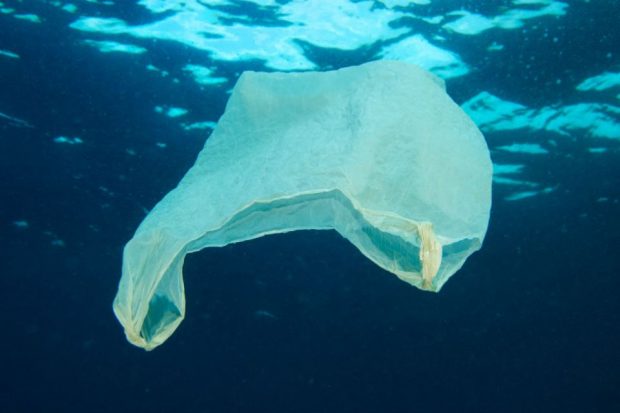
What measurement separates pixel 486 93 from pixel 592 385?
1408 inches

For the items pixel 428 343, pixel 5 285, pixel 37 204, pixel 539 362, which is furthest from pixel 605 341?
pixel 5 285

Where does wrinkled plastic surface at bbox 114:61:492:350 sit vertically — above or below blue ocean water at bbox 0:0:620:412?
above

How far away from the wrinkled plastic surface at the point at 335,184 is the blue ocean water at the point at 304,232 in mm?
3785

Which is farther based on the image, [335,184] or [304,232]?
[304,232]

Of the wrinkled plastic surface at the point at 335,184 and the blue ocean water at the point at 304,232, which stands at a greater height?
the wrinkled plastic surface at the point at 335,184

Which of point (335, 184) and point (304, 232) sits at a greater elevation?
point (335, 184)

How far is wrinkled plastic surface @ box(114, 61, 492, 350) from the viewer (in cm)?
275

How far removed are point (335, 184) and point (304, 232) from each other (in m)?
11.4

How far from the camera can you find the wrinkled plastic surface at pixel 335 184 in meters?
2.75

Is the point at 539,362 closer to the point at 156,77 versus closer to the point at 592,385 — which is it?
the point at 592,385

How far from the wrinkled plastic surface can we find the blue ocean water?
3.78 m

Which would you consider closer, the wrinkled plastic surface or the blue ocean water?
the wrinkled plastic surface

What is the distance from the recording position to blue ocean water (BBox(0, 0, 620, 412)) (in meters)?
7.18

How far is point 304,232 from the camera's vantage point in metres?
14.0
